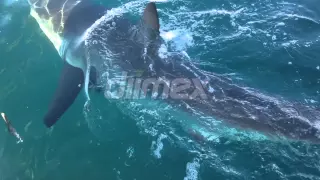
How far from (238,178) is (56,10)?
734 centimetres

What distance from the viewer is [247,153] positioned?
652 centimetres

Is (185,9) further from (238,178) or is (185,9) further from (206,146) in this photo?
(238,178)

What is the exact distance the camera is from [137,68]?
310 inches

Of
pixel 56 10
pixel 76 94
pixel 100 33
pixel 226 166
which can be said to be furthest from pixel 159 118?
pixel 56 10

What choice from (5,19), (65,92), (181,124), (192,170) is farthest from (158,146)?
(5,19)

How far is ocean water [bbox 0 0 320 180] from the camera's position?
6.46m

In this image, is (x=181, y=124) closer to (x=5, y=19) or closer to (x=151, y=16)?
(x=151, y=16)

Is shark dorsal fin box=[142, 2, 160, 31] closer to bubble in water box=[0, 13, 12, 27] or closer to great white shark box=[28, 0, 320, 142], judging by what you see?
great white shark box=[28, 0, 320, 142]

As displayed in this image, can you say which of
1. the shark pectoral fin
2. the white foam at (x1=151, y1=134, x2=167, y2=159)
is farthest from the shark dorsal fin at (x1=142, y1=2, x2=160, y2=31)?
the white foam at (x1=151, y1=134, x2=167, y2=159)

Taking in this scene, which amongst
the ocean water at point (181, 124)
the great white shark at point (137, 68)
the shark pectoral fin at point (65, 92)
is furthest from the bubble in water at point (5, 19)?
the shark pectoral fin at point (65, 92)

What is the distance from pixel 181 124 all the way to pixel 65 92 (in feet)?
9.83

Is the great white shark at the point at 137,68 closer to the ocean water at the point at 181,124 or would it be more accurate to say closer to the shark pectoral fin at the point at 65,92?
the shark pectoral fin at the point at 65,92

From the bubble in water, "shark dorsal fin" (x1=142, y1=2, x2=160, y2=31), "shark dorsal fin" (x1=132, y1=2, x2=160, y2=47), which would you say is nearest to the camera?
"shark dorsal fin" (x1=142, y1=2, x2=160, y2=31)

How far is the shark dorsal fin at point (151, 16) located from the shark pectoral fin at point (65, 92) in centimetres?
224
